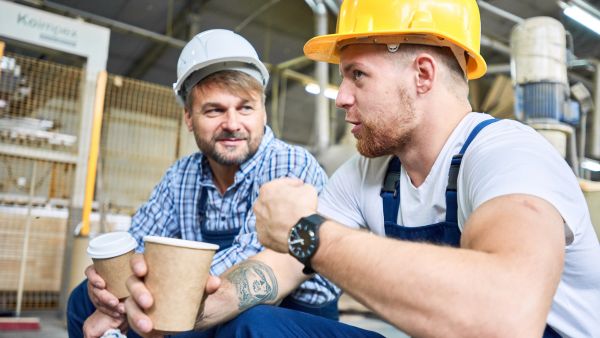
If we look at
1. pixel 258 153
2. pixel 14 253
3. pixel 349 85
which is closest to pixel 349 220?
pixel 349 85

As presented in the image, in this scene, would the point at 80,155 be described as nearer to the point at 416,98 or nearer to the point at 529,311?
the point at 416,98

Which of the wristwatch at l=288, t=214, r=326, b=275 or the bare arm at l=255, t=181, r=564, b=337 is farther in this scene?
the wristwatch at l=288, t=214, r=326, b=275

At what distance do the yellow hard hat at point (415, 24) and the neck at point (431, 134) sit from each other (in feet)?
0.60

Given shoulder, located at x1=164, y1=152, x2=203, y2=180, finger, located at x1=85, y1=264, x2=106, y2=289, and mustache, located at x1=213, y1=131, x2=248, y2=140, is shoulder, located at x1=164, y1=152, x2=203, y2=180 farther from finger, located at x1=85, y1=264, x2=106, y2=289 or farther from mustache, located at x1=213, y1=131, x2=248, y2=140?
finger, located at x1=85, y1=264, x2=106, y2=289

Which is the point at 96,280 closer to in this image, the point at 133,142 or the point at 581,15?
the point at 133,142

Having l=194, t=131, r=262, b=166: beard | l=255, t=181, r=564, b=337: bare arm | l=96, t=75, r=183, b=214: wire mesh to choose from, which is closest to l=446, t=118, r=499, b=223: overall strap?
l=255, t=181, r=564, b=337: bare arm

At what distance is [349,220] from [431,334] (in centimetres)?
77

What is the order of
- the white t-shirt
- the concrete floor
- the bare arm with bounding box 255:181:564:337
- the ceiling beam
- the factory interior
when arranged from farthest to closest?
1. the ceiling beam
2. the factory interior
3. the concrete floor
4. the white t-shirt
5. the bare arm with bounding box 255:181:564:337

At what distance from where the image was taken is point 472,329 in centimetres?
88

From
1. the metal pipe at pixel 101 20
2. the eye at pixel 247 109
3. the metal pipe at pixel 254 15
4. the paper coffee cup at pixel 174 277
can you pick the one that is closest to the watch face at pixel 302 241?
the paper coffee cup at pixel 174 277

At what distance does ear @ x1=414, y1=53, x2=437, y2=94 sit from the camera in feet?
4.66

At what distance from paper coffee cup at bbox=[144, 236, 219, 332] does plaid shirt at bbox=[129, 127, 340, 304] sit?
23.7 inches

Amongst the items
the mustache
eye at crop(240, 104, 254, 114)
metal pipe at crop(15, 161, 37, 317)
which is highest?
eye at crop(240, 104, 254, 114)

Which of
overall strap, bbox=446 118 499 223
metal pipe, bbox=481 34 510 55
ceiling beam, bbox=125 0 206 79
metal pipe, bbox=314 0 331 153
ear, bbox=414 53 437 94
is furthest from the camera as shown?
ceiling beam, bbox=125 0 206 79
